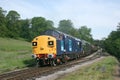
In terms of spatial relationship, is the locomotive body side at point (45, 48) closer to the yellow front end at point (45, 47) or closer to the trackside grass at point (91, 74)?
the yellow front end at point (45, 47)

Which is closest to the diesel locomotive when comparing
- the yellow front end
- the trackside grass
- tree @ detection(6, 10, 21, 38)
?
the yellow front end

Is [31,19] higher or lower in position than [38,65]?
higher

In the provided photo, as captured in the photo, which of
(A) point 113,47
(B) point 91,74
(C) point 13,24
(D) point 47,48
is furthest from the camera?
(C) point 13,24

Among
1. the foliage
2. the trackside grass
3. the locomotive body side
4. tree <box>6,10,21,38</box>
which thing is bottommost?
the trackside grass

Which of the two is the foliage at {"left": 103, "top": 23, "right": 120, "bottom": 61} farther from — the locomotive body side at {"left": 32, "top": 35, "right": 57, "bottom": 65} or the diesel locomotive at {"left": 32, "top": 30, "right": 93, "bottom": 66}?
the locomotive body side at {"left": 32, "top": 35, "right": 57, "bottom": 65}

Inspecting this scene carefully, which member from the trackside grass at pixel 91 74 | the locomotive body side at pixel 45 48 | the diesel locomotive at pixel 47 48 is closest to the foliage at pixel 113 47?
the diesel locomotive at pixel 47 48

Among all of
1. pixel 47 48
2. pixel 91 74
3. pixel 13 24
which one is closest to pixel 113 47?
pixel 13 24

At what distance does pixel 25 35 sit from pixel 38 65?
108m

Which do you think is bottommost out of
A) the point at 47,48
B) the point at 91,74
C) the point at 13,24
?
the point at 91,74

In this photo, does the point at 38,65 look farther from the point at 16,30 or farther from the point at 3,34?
the point at 16,30

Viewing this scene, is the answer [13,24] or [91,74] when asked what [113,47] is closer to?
[13,24]

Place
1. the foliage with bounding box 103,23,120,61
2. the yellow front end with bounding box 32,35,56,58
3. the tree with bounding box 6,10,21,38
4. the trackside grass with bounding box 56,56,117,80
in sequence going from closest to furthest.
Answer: the trackside grass with bounding box 56,56,117,80 < the yellow front end with bounding box 32,35,56,58 < the foliage with bounding box 103,23,120,61 < the tree with bounding box 6,10,21,38

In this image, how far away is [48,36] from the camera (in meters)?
31.2

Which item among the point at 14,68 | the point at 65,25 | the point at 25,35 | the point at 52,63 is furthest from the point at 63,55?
the point at 65,25
